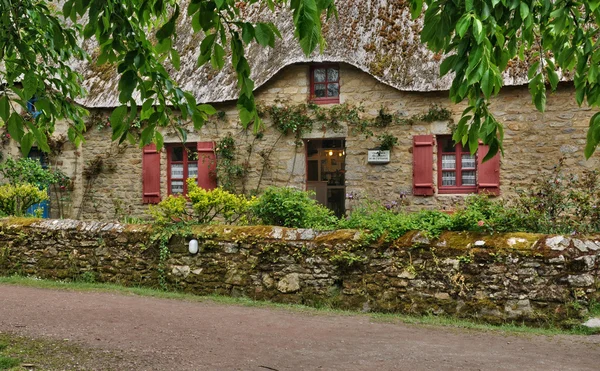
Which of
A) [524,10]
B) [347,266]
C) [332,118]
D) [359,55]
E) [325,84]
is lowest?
[347,266]

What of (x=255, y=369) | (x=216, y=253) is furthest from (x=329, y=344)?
(x=216, y=253)

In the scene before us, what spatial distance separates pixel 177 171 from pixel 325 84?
4.14 metres

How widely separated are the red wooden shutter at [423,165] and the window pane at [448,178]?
0.42 metres

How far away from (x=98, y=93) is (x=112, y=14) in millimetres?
11112

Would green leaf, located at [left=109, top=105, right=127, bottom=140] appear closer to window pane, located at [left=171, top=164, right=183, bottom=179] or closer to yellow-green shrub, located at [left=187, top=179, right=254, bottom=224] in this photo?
yellow-green shrub, located at [left=187, top=179, right=254, bottom=224]

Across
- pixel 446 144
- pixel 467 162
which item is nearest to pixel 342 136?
pixel 446 144

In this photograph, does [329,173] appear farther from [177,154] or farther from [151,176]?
[151,176]

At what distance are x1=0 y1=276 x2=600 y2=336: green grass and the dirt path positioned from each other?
19cm

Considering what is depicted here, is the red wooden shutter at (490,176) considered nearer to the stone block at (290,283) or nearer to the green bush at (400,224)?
the green bush at (400,224)

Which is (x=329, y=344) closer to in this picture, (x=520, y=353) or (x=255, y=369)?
(x=255, y=369)

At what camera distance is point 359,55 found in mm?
11719

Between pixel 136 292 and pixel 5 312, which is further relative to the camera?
pixel 136 292

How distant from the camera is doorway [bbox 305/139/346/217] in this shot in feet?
43.9

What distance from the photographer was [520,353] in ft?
16.5
